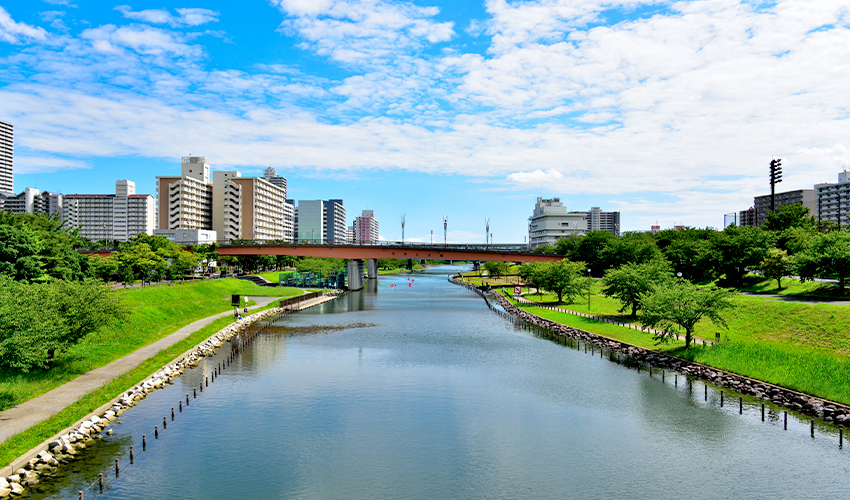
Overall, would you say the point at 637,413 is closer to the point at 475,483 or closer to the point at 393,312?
the point at 475,483

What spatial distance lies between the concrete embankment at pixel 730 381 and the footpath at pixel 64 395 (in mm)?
40885

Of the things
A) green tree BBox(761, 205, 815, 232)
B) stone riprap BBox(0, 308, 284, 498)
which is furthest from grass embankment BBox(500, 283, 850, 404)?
green tree BBox(761, 205, 815, 232)

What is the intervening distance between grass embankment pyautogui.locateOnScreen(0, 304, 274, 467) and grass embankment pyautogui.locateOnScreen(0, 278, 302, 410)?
2.77 meters

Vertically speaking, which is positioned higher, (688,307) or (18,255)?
(18,255)

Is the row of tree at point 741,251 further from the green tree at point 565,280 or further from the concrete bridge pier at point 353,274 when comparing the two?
the concrete bridge pier at point 353,274

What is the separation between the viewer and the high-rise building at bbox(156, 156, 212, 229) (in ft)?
548

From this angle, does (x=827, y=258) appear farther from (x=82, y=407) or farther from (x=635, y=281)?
(x=82, y=407)

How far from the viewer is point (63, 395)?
2978cm

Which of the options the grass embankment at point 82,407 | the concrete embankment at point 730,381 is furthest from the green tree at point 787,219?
the grass embankment at point 82,407

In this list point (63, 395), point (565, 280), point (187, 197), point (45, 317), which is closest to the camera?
point (63, 395)

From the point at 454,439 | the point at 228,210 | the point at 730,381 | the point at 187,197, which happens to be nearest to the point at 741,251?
the point at 730,381

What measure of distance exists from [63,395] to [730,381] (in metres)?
42.5

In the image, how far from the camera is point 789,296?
59750 millimetres

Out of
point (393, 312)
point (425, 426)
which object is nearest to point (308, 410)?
point (425, 426)
